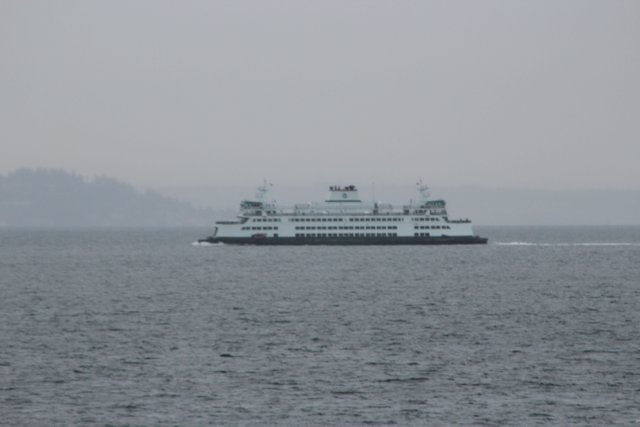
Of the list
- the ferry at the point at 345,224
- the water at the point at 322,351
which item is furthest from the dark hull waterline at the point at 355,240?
the water at the point at 322,351

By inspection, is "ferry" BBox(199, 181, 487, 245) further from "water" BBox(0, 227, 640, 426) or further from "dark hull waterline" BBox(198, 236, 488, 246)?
"water" BBox(0, 227, 640, 426)

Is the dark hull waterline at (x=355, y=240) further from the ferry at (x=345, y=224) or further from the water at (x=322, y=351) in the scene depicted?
the water at (x=322, y=351)

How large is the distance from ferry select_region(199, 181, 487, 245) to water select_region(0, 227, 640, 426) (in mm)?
58096

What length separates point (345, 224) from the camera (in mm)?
153625

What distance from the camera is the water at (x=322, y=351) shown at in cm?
3534

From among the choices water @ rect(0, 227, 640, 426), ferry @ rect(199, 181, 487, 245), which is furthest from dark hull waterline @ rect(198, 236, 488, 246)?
water @ rect(0, 227, 640, 426)

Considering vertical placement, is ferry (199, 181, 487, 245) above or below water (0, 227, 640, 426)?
above

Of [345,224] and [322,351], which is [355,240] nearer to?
[345,224]

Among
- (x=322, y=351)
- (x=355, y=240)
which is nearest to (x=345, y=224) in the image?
(x=355, y=240)

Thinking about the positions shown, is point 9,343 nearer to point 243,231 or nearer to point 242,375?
point 242,375

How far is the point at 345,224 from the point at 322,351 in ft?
350

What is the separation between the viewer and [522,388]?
38469mm

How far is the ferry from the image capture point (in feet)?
497

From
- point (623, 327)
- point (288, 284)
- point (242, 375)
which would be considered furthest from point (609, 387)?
point (288, 284)
